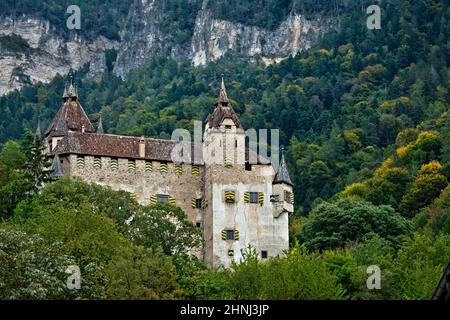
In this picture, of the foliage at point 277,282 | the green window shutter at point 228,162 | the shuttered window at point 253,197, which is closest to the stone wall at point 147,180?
the green window shutter at point 228,162

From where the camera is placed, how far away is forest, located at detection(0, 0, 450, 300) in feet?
190

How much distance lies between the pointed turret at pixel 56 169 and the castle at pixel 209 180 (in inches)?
2.4

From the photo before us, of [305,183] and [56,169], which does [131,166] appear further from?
[305,183]

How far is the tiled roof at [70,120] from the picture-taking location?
90.6 metres

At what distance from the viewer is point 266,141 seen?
147 m

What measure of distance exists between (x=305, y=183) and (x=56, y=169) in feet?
174

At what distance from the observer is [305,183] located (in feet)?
435

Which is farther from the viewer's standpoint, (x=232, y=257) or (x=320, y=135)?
(x=320, y=135)

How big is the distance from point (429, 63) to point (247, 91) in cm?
2359

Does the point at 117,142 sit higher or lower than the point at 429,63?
lower

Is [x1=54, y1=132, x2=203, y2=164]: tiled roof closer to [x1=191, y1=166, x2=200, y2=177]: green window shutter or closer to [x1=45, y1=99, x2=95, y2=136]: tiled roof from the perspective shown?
[x1=191, y1=166, x2=200, y2=177]: green window shutter

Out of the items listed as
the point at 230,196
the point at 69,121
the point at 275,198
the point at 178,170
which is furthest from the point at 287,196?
the point at 69,121
